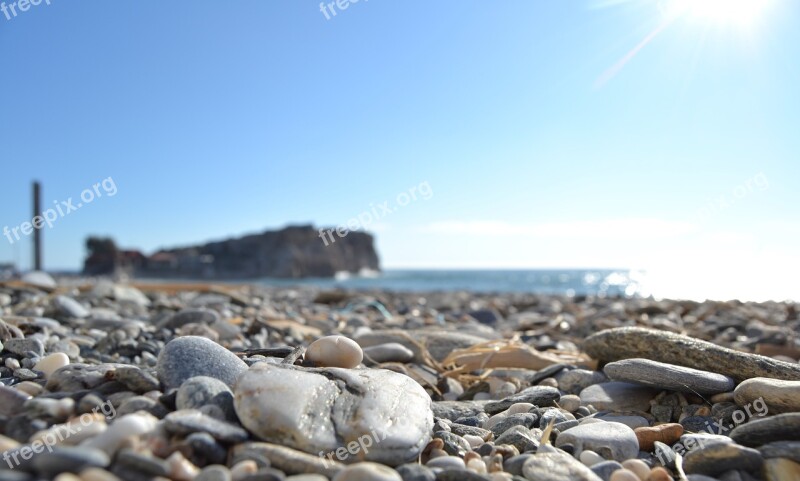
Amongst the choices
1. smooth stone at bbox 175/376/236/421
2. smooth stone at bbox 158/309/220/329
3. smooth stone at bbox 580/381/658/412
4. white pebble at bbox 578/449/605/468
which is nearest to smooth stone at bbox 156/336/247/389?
smooth stone at bbox 175/376/236/421

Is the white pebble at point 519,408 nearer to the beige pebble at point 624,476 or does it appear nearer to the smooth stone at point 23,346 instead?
the beige pebble at point 624,476

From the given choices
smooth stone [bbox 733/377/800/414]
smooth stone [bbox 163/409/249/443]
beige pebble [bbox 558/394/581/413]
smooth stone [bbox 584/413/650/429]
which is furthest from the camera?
beige pebble [bbox 558/394/581/413]

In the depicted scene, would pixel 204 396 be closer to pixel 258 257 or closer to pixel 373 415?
pixel 373 415

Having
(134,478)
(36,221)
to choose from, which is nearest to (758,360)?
(134,478)

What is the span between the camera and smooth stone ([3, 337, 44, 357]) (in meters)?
2.08

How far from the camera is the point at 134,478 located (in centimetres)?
104

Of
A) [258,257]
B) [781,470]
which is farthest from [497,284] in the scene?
[781,470]

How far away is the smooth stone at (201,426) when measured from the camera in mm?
1198

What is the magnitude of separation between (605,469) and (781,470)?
47 cm

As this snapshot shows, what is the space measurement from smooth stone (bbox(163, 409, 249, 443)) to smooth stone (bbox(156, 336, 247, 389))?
0.85ft

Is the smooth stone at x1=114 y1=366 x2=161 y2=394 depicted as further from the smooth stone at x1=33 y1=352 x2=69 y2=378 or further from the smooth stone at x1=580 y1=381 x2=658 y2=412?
the smooth stone at x1=580 y1=381 x2=658 y2=412

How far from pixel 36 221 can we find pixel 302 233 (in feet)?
147

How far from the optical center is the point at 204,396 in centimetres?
135

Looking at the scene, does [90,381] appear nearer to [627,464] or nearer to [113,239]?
[627,464]
